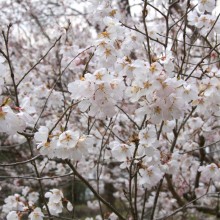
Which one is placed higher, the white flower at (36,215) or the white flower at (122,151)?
the white flower at (122,151)

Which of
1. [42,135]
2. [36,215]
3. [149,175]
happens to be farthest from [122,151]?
[36,215]

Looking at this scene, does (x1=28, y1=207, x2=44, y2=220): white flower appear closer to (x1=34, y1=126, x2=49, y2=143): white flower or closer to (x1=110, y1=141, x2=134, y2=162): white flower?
(x1=110, y1=141, x2=134, y2=162): white flower

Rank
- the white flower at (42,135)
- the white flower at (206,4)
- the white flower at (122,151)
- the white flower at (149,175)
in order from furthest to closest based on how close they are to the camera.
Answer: the white flower at (206,4) → the white flower at (149,175) → the white flower at (122,151) → the white flower at (42,135)

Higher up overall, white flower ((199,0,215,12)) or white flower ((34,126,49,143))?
white flower ((199,0,215,12))

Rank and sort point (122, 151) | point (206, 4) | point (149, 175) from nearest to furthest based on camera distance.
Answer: point (122, 151) → point (149, 175) → point (206, 4)

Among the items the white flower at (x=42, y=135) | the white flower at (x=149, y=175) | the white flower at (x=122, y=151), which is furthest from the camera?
the white flower at (x=149, y=175)

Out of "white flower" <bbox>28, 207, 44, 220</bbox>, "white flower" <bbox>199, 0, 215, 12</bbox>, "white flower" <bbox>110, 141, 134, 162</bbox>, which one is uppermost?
"white flower" <bbox>199, 0, 215, 12</bbox>

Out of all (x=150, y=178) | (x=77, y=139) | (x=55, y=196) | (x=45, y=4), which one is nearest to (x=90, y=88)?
(x=77, y=139)

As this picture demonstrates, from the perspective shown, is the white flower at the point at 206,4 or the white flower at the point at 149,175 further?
the white flower at the point at 206,4

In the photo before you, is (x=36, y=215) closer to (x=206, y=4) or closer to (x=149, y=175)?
(x=149, y=175)

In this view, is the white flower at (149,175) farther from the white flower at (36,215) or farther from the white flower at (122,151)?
the white flower at (36,215)

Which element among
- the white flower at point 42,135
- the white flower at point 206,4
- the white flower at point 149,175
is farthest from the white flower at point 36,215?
the white flower at point 206,4

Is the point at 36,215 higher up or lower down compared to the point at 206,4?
lower down

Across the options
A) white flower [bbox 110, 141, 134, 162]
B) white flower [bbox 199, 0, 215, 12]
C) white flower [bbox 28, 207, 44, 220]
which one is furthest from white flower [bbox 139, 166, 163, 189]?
white flower [bbox 199, 0, 215, 12]
